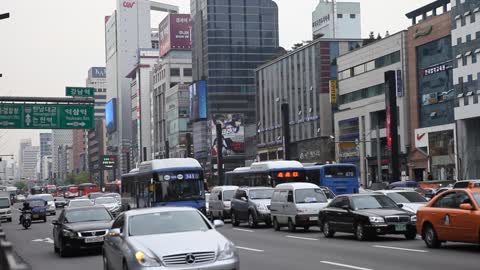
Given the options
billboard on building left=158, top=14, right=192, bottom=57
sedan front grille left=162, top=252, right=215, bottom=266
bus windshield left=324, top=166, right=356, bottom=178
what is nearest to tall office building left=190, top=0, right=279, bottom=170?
billboard on building left=158, top=14, right=192, bottom=57

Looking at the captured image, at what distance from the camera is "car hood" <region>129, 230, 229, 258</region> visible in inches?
445

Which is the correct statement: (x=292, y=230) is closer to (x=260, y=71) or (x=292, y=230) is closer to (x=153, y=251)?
(x=153, y=251)

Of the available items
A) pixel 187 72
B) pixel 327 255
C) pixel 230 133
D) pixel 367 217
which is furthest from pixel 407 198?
pixel 187 72

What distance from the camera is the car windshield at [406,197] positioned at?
2623cm

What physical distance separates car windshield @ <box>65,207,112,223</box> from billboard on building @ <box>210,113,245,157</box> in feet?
374

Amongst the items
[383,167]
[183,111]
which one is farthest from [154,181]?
Answer: [183,111]

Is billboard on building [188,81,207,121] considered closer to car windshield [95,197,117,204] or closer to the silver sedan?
car windshield [95,197,117,204]

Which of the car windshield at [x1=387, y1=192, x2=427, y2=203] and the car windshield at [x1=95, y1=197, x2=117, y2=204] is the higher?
the car windshield at [x1=387, y1=192, x2=427, y2=203]

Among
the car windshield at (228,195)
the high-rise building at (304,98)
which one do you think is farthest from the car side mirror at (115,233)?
the high-rise building at (304,98)

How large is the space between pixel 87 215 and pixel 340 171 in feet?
87.9

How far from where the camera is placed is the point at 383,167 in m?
87.3

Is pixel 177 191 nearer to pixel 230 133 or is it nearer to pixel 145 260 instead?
pixel 145 260

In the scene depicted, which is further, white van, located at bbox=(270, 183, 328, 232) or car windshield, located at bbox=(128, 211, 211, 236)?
white van, located at bbox=(270, 183, 328, 232)

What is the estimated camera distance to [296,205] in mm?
28156
